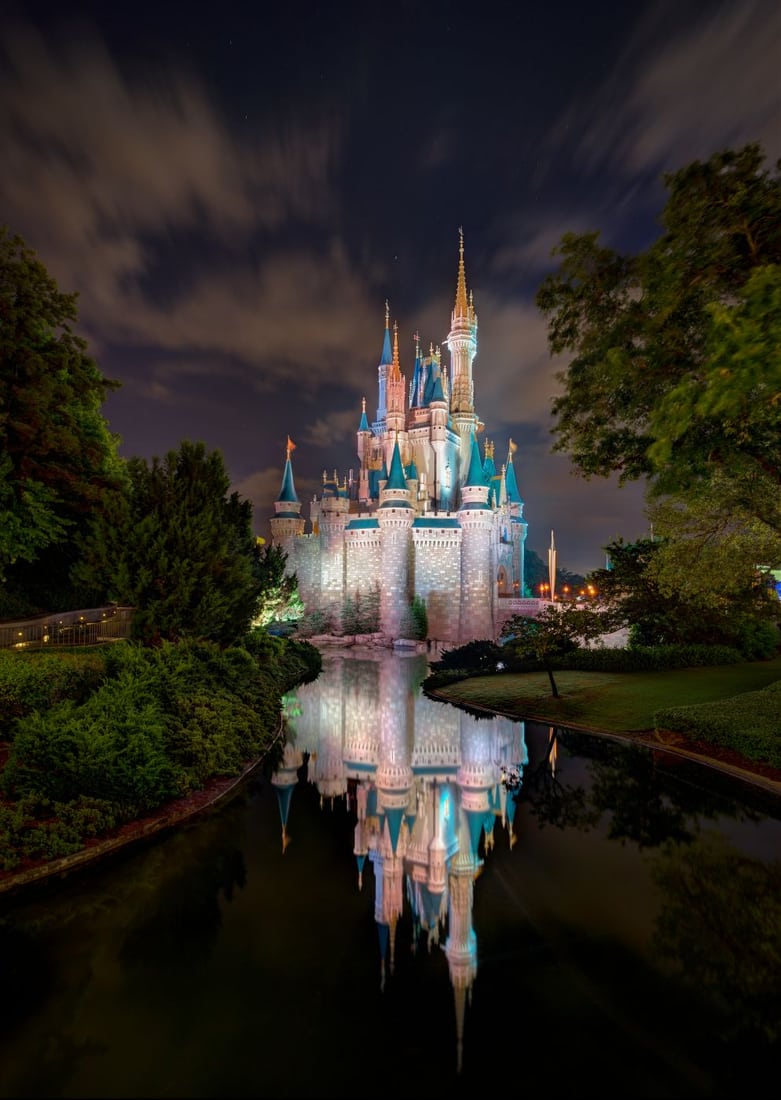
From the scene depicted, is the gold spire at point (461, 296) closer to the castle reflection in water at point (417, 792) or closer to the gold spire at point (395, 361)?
the gold spire at point (395, 361)

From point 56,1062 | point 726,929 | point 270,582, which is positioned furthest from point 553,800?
point 270,582

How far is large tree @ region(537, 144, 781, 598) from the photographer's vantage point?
7499 millimetres

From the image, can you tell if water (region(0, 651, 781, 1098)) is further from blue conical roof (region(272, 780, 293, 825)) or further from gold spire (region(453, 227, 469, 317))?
gold spire (region(453, 227, 469, 317))

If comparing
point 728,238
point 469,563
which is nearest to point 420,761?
point 728,238

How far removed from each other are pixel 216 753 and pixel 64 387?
11.3 metres

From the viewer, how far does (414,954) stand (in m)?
5.57

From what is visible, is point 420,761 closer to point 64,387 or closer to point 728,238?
point 728,238

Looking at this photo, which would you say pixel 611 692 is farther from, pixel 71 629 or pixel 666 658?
pixel 71 629

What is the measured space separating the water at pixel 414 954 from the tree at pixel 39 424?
33.8 feet

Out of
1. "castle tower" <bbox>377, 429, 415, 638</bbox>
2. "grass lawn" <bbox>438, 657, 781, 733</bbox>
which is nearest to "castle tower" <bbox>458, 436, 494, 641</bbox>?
"castle tower" <bbox>377, 429, 415, 638</bbox>

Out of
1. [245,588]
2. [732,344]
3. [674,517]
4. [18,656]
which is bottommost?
[18,656]

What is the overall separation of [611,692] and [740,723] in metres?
5.99

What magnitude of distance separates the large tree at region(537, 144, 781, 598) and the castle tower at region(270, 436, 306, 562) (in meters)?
38.6

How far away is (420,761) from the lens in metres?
12.2
